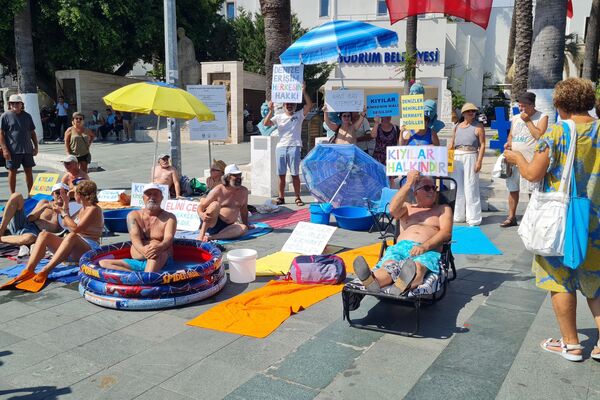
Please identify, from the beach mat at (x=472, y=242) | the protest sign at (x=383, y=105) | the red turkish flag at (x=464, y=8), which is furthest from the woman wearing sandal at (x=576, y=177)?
the red turkish flag at (x=464, y=8)

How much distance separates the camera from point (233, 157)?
1783cm

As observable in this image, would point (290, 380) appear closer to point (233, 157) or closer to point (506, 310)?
point (506, 310)

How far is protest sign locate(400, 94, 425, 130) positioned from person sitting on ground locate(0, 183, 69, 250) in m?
4.94

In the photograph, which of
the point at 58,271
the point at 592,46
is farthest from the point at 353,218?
the point at 592,46

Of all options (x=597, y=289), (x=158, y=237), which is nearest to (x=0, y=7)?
(x=158, y=237)

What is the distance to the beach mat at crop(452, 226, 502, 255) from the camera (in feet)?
22.5

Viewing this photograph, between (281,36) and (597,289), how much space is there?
9.19 metres

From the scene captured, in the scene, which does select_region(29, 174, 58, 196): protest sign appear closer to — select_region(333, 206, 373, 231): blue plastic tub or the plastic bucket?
the plastic bucket

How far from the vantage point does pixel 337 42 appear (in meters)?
9.23

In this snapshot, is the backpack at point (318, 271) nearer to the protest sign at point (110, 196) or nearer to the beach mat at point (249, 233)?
the beach mat at point (249, 233)

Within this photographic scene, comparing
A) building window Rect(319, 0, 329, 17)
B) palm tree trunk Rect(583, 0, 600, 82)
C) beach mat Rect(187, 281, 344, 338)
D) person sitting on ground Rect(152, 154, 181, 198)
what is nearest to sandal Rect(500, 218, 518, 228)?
beach mat Rect(187, 281, 344, 338)

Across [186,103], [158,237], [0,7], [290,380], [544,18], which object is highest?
[0,7]

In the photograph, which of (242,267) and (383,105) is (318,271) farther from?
(383,105)

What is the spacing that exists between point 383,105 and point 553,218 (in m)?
5.56
